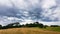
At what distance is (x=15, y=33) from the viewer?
135ft

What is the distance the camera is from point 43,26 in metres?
54.6

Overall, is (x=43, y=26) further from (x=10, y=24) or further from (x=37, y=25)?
(x=10, y=24)

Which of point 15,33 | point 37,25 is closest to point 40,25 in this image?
point 37,25

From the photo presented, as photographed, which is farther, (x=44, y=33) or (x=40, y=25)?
(x=40, y=25)

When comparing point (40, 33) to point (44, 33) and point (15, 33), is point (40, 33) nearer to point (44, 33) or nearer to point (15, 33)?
point (44, 33)

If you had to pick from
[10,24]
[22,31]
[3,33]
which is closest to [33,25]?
[10,24]

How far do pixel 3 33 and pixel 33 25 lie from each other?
16490mm

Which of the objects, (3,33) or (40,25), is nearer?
(3,33)

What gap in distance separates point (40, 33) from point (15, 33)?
22.2 feet

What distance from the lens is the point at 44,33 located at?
140 feet

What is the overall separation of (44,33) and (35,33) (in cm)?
244

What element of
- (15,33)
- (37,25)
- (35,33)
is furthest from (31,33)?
(37,25)

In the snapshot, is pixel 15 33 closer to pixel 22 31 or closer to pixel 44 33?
pixel 22 31

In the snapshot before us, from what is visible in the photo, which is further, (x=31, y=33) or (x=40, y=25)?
(x=40, y=25)
